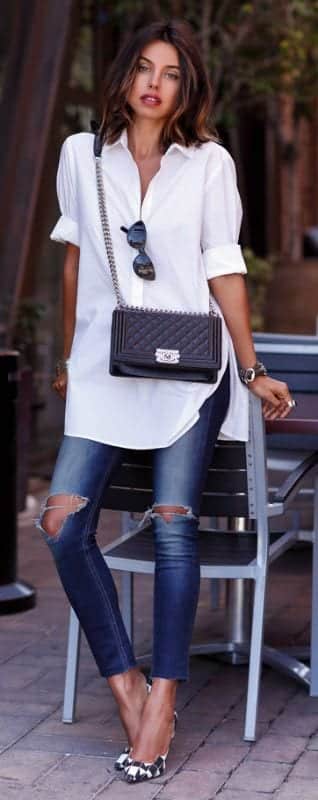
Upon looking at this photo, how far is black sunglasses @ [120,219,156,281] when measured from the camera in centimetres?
349

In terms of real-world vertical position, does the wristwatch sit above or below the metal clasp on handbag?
below

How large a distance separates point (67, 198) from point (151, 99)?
12.8 inches

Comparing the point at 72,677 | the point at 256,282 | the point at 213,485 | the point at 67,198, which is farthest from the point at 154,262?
the point at 256,282

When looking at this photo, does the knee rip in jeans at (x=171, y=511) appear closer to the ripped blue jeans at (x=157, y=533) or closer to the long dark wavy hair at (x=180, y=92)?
the ripped blue jeans at (x=157, y=533)

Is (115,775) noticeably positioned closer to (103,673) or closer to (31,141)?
(103,673)

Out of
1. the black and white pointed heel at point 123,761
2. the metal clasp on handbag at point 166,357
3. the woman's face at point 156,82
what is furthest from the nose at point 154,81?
the black and white pointed heel at point 123,761

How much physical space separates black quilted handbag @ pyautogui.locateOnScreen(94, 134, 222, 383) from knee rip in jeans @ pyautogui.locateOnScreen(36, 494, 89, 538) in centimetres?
32

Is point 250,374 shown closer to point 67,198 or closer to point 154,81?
A: point 67,198

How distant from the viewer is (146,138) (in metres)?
3.65

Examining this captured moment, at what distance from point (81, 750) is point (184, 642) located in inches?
16.2

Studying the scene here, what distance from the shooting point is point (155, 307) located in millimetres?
3562

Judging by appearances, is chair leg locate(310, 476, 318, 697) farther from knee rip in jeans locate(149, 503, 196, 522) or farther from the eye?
the eye

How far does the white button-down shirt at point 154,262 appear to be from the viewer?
3.54 metres

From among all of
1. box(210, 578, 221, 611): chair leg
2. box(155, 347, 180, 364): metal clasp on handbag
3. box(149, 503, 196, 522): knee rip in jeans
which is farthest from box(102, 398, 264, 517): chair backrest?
box(210, 578, 221, 611): chair leg
